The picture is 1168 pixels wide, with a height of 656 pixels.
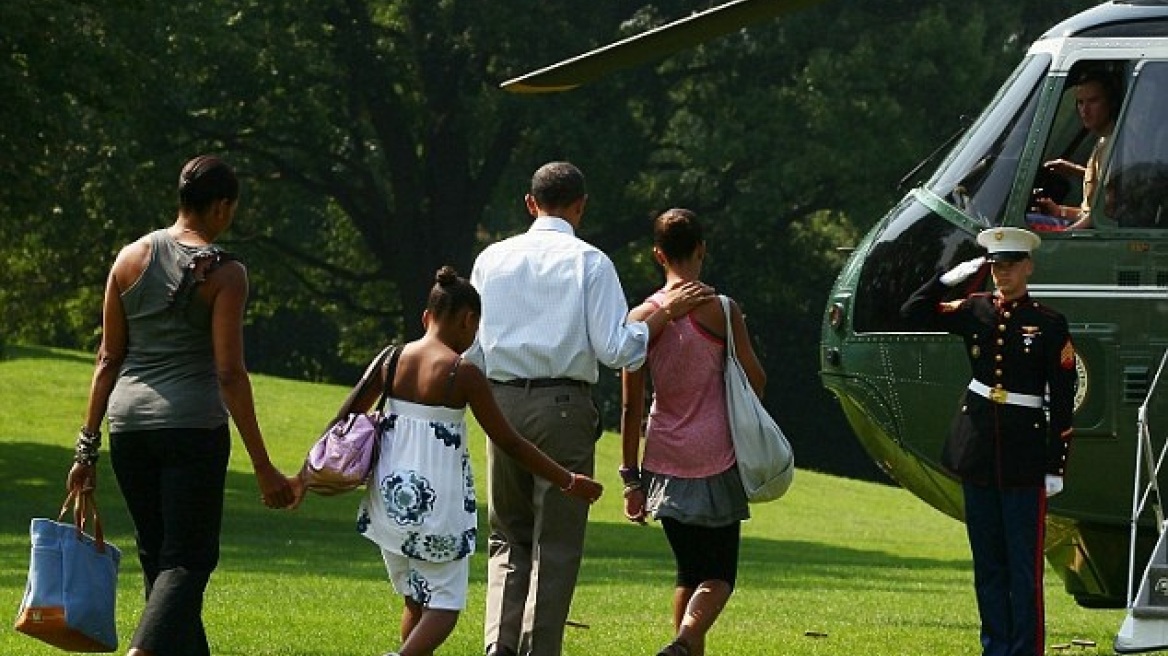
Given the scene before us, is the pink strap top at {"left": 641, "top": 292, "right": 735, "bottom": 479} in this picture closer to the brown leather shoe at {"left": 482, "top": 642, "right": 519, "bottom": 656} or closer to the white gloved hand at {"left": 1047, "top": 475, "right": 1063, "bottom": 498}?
the brown leather shoe at {"left": 482, "top": 642, "right": 519, "bottom": 656}

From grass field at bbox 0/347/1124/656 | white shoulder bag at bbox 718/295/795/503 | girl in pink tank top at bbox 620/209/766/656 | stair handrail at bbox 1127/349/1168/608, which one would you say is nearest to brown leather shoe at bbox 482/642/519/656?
girl in pink tank top at bbox 620/209/766/656

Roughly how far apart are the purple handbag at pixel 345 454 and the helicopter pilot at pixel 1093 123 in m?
3.62

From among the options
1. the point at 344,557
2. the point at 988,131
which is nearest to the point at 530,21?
the point at 344,557

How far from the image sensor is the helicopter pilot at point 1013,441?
9.33m

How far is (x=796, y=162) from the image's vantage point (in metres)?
43.5

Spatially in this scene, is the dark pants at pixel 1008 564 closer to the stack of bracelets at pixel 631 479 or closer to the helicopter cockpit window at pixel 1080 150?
the stack of bracelets at pixel 631 479

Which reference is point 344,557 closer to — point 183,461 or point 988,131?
point 988,131

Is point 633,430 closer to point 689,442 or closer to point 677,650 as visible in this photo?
point 689,442

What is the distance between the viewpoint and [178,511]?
7.95 meters

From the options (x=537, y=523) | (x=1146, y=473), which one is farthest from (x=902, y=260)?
(x=537, y=523)

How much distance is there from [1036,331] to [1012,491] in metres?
0.60

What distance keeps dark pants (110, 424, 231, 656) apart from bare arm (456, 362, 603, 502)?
0.87 meters

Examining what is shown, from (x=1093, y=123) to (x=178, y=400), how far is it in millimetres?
4669

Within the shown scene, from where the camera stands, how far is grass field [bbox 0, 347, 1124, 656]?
12.7 metres
